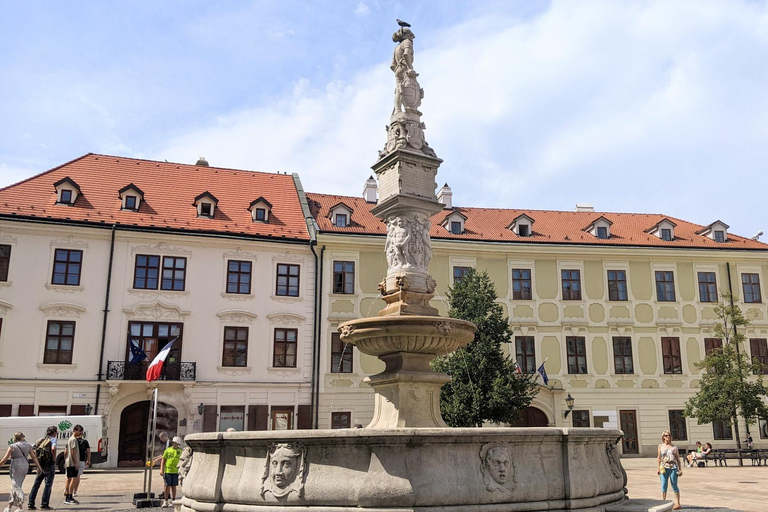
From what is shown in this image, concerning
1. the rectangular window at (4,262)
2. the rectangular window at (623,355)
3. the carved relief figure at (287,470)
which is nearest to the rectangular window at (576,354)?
the rectangular window at (623,355)

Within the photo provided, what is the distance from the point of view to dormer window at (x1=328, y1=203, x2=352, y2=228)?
97.7 feet

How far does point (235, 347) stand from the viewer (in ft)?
88.4

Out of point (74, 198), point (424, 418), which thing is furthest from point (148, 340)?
point (424, 418)

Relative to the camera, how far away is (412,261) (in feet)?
33.4

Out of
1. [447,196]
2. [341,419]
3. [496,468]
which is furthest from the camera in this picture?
[447,196]

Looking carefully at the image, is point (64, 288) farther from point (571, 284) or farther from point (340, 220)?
point (571, 284)

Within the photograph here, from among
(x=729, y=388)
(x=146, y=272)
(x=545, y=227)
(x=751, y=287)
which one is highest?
(x=545, y=227)

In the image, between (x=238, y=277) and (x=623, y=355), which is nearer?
(x=238, y=277)

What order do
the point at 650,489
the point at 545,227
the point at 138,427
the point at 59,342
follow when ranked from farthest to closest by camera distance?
the point at 545,227 < the point at 138,427 < the point at 59,342 < the point at 650,489

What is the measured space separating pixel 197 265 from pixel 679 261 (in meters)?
21.2

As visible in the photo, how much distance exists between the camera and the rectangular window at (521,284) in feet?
98.5

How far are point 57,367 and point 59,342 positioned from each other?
0.93m

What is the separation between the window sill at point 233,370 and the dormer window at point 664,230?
19.8 metres

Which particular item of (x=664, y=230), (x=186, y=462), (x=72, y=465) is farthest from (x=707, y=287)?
(x=186, y=462)
